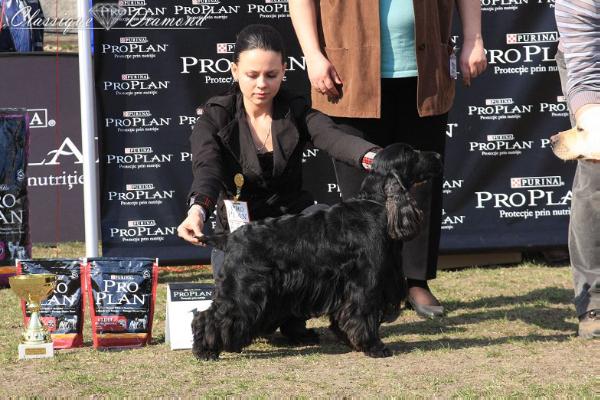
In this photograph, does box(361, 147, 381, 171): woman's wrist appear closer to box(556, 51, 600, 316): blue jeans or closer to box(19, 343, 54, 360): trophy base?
box(556, 51, 600, 316): blue jeans

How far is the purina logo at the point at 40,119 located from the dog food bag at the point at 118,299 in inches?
105

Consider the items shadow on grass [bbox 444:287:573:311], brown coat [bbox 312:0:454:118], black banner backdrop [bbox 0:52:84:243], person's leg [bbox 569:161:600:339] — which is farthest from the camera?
black banner backdrop [bbox 0:52:84:243]

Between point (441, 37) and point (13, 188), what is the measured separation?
89.4 inches

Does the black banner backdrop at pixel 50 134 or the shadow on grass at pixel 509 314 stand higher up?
the black banner backdrop at pixel 50 134

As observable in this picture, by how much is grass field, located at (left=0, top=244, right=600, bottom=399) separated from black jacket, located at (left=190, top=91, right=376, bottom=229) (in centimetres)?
Answer: 52

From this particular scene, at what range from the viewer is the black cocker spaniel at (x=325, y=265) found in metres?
3.25

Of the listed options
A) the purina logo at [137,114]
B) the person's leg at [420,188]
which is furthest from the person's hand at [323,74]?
the purina logo at [137,114]

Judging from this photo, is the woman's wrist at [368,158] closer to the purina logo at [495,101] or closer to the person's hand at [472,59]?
the person's hand at [472,59]

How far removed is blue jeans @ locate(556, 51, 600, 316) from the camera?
11.9ft

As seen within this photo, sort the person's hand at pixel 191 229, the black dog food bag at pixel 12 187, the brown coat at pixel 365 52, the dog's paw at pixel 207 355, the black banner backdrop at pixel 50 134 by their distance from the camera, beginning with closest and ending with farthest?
the person's hand at pixel 191 229, the dog's paw at pixel 207 355, the brown coat at pixel 365 52, the black dog food bag at pixel 12 187, the black banner backdrop at pixel 50 134

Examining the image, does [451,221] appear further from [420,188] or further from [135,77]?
[135,77]

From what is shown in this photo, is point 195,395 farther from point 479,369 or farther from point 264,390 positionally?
point 479,369

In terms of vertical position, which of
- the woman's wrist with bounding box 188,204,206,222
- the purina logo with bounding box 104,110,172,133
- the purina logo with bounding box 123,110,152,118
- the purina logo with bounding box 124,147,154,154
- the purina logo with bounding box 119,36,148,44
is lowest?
the woman's wrist with bounding box 188,204,206,222

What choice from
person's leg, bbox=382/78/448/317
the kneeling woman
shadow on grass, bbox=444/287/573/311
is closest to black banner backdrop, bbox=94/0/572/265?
shadow on grass, bbox=444/287/573/311
